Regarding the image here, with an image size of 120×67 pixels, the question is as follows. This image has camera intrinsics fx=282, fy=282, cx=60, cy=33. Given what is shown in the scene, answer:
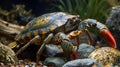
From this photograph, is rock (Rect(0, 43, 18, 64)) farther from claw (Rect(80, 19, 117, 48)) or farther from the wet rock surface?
the wet rock surface

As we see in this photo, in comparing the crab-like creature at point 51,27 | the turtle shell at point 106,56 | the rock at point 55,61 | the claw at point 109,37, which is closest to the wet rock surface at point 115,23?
the crab-like creature at point 51,27

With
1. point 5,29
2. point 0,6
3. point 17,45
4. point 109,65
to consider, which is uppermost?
point 0,6

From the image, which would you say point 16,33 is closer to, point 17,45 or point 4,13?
point 17,45

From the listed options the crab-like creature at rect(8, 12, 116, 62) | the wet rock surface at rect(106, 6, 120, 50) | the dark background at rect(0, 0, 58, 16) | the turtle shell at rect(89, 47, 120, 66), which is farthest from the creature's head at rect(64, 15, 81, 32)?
the dark background at rect(0, 0, 58, 16)

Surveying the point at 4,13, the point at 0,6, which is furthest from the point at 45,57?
the point at 0,6

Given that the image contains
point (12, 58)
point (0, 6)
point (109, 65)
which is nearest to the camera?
point (109, 65)
